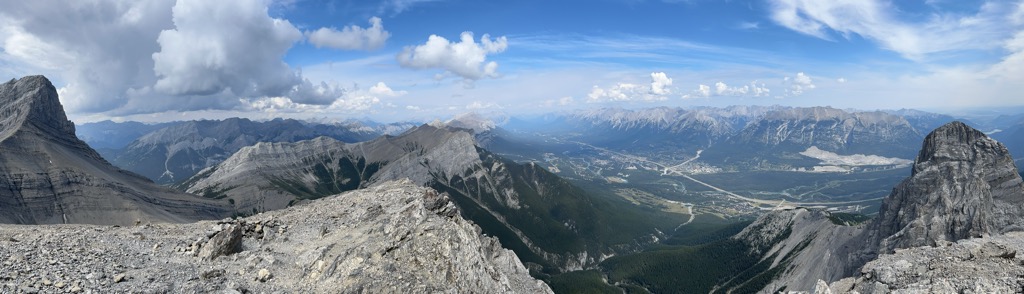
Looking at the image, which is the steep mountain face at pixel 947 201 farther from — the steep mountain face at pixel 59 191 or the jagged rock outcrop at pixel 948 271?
the steep mountain face at pixel 59 191

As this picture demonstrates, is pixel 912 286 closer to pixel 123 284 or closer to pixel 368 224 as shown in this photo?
pixel 368 224

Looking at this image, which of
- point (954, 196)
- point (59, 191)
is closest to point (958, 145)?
point (954, 196)

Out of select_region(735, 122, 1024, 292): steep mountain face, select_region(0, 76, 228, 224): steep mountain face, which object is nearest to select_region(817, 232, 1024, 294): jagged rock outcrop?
select_region(735, 122, 1024, 292): steep mountain face

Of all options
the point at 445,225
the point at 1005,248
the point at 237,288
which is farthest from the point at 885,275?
the point at 237,288

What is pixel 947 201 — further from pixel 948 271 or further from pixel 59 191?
pixel 59 191

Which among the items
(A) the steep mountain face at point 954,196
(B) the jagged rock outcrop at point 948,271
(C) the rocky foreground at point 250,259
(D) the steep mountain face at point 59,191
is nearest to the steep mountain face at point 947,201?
(A) the steep mountain face at point 954,196
